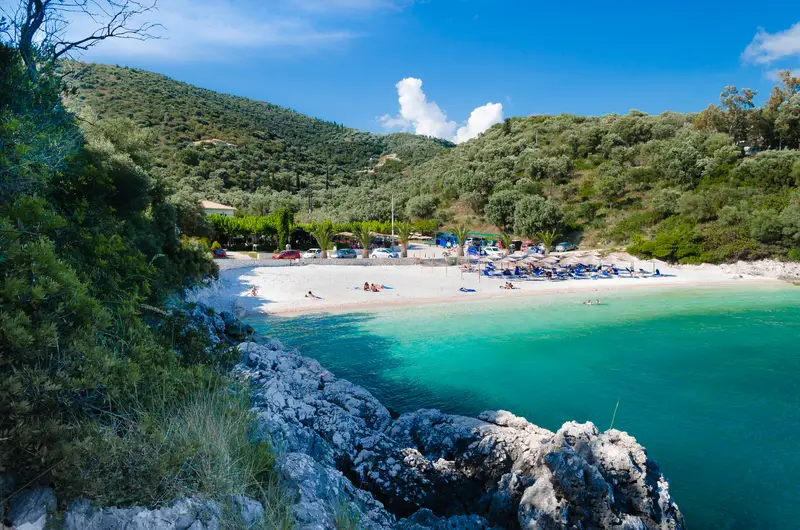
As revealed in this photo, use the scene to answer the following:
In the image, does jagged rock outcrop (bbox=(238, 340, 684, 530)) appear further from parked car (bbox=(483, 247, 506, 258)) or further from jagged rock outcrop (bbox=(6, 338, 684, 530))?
parked car (bbox=(483, 247, 506, 258))

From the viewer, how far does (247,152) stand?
81000mm

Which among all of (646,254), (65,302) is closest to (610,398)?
(65,302)

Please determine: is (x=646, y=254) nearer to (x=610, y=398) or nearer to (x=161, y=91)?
(x=610, y=398)

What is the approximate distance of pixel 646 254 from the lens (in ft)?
135

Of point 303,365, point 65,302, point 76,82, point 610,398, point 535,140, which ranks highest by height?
point 535,140

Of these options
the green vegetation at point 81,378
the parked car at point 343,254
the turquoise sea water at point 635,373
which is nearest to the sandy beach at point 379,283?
the turquoise sea water at point 635,373

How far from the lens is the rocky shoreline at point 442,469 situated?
19.4ft

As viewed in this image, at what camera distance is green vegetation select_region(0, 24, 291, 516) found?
360 cm

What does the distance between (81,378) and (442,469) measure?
589 cm

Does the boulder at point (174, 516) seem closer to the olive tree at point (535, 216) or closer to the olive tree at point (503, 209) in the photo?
the olive tree at point (535, 216)

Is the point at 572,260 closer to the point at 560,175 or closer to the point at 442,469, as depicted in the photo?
the point at 560,175

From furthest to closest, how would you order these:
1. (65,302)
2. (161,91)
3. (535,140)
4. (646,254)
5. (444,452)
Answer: (161,91), (535,140), (646,254), (444,452), (65,302)

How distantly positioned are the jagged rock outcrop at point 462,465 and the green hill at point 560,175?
26602mm

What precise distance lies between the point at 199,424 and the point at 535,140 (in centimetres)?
8213
